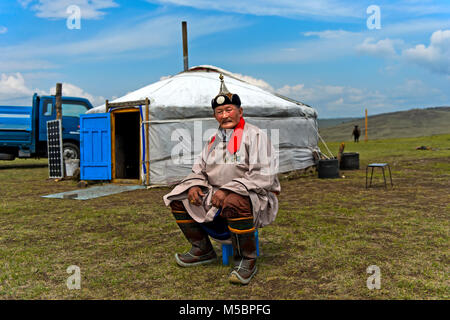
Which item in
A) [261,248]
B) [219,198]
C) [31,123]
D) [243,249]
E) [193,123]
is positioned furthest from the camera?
[31,123]

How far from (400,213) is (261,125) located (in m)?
4.57

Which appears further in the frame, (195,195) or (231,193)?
(195,195)

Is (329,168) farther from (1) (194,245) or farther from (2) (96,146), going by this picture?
(1) (194,245)

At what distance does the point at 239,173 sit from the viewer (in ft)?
10.0

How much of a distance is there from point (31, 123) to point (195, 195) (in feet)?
38.8

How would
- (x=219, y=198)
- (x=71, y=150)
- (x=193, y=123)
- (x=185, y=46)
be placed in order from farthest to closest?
(x=185, y=46), (x=71, y=150), (x=193, y=123), (x=219, y=198)

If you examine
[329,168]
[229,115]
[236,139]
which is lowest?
[329,168]

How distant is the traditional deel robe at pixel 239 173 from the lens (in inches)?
115

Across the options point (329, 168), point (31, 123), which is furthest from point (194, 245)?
point (31, 123)

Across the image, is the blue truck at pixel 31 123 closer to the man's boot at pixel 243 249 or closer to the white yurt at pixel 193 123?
the white yurt at pixel 193 123

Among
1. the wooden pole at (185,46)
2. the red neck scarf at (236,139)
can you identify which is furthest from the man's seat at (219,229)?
the wooden pole at (185,46)

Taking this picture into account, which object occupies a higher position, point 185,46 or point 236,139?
point 185,46

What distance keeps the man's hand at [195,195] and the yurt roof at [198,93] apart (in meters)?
5.85

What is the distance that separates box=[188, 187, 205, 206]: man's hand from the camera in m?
2.98
